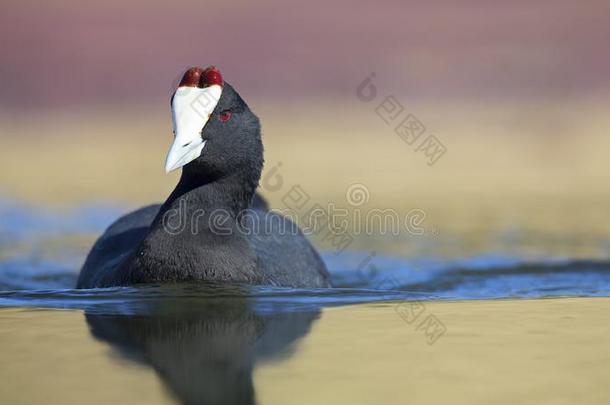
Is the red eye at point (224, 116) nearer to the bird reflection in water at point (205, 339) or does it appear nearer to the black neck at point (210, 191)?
the black neck at point (210, 191)

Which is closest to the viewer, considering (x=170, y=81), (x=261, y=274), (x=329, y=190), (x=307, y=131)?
(x=261, y=274)

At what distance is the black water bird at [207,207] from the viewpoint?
575cm

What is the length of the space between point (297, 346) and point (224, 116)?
5.61 feet

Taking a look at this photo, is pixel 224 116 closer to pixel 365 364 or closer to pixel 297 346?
pixel 297 346

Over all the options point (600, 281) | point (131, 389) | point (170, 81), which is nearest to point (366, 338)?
point (131, 389)

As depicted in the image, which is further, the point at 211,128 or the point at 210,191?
the point at 210,191

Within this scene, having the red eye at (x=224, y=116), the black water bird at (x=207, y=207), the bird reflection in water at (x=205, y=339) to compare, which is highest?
the red eye at (x=224, y=116)

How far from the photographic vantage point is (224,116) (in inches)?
234

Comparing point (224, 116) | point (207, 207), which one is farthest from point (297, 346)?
point (224, 116)

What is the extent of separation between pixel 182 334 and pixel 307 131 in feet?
29.8

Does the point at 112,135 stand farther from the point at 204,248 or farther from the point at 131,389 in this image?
the point at 131,389

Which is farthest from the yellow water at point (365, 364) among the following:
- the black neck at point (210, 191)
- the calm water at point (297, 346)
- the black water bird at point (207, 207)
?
the black neck at point (210, 191)

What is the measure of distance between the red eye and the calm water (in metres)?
0.84

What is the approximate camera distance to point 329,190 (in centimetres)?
1054
